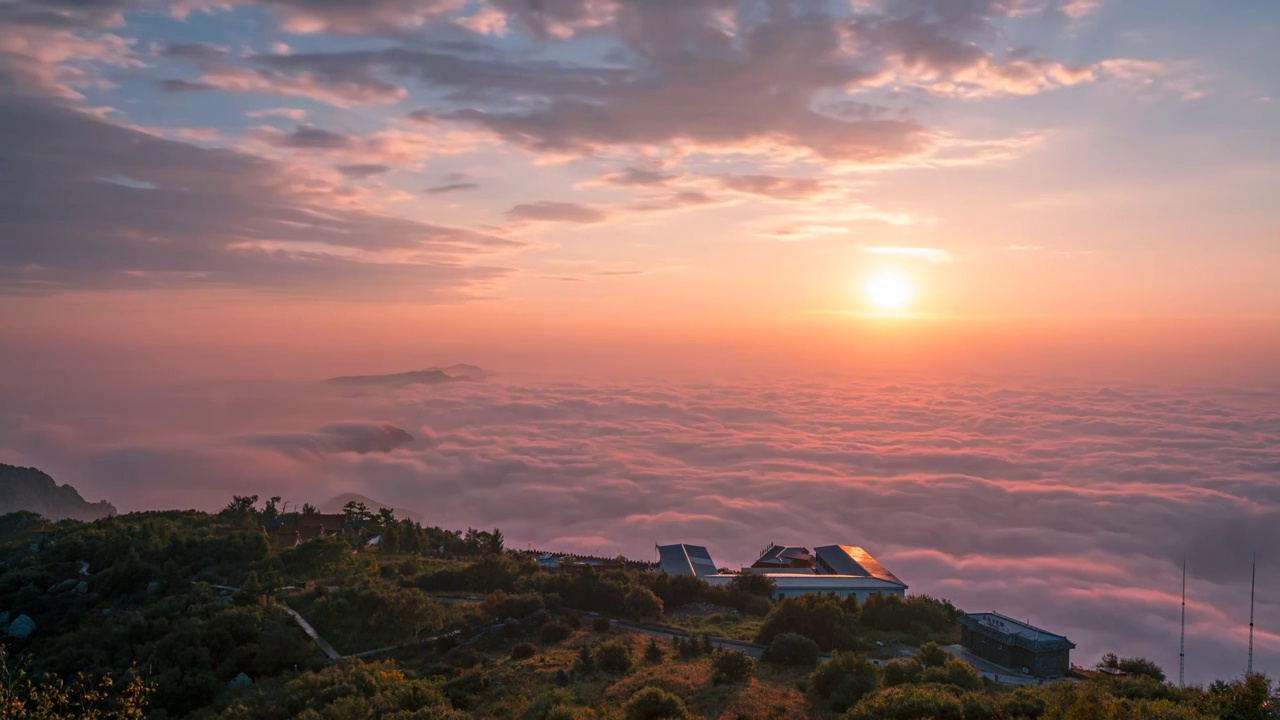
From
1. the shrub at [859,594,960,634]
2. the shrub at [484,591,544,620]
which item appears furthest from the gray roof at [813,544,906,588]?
the shrub at [484,591,544,620]

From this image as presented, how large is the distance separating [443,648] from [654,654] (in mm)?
8638

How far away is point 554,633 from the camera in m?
31.9

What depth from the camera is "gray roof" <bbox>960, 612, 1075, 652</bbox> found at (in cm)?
3158

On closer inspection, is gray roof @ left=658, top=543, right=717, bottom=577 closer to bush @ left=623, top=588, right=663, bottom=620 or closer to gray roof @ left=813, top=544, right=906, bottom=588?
gray roof @ left=813, top=544, right=906, bottom=588

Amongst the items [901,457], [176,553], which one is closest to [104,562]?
[176,553]

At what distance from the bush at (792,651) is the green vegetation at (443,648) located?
0.07m

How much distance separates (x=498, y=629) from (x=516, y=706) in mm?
9761

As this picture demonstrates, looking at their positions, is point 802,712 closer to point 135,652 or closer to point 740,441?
point 135,652

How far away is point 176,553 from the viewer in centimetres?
4334

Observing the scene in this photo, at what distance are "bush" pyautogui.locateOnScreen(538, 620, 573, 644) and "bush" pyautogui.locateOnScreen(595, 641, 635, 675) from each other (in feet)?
14.2

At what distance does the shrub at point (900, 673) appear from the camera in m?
24.6

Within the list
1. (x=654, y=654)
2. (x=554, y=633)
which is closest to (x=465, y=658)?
(x=554, y=633)

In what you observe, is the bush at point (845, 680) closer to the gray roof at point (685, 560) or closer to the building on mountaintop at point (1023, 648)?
the building on mountaintop at point (1023, 648)

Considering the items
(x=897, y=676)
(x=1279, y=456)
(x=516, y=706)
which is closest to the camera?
(x=516, y=706)
